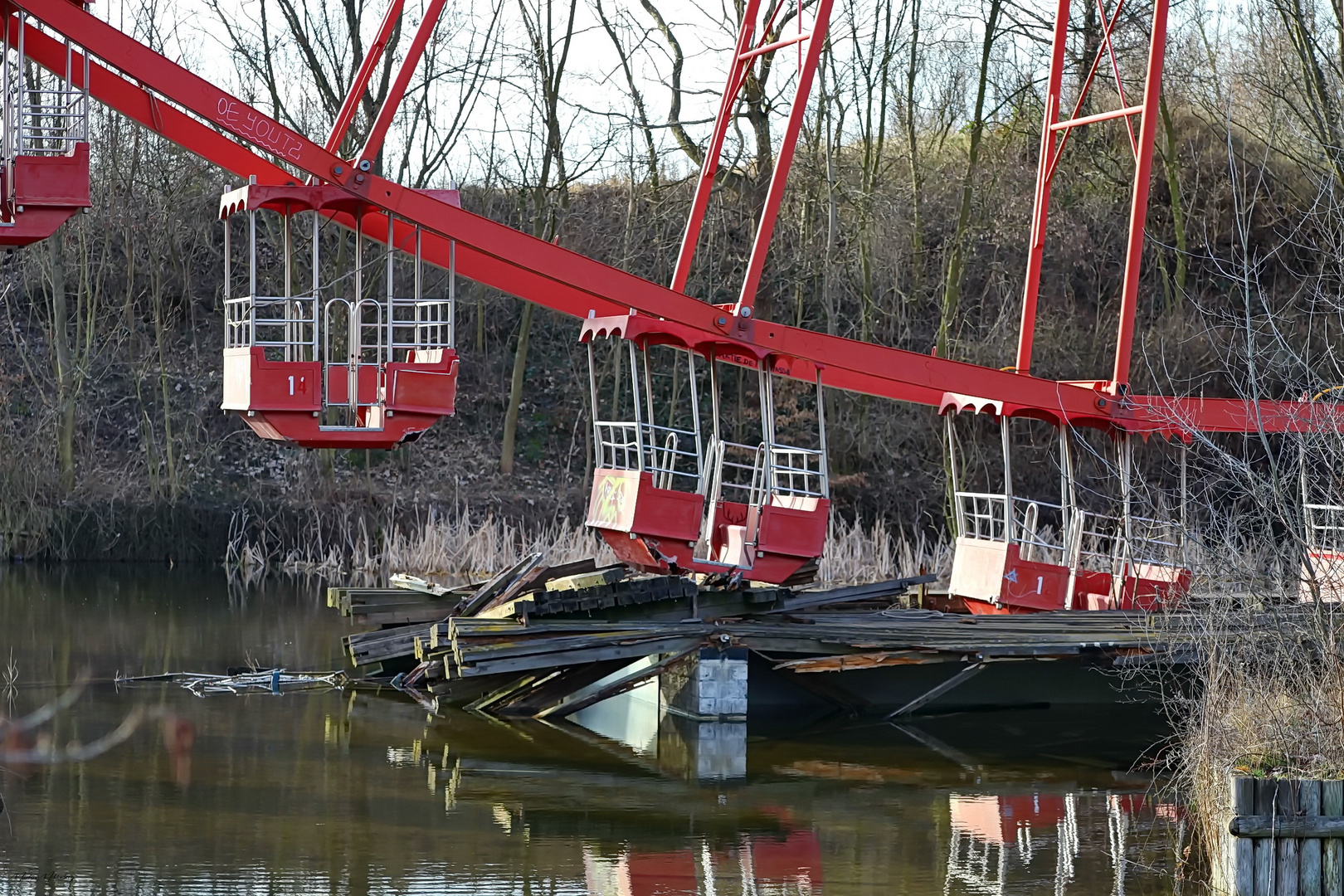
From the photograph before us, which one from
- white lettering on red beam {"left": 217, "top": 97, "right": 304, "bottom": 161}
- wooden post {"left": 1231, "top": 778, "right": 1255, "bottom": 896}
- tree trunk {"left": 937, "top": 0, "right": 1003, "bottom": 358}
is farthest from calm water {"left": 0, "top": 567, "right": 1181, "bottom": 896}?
tree trunk {"left": 937, "top": 0, "right": 1003, "bottom": 358}

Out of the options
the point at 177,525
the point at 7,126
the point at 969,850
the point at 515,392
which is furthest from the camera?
the point at 515,392

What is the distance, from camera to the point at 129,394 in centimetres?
3584

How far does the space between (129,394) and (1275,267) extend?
26677mm

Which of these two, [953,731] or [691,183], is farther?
[691,183]

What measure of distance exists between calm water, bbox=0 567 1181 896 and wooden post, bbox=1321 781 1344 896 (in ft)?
3.88

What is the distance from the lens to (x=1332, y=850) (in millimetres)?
9461

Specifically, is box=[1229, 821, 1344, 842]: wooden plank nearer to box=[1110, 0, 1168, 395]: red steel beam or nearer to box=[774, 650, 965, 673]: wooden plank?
box=[774, 650, 965, 673]: wooden plank

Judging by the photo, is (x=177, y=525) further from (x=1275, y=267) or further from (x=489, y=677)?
(x=1275, y=267)

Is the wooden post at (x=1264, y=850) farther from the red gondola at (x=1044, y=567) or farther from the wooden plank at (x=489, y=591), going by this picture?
the wooden plank at (x=489, y=591)

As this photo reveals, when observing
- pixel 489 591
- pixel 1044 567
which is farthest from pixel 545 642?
pixel 1044 567

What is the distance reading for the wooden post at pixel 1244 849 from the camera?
9.47 meters

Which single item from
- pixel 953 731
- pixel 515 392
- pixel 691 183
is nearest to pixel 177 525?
pixel 515 392

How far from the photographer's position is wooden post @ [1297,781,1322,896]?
371 inches

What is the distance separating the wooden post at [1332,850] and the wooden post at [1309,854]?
0.10 ft
